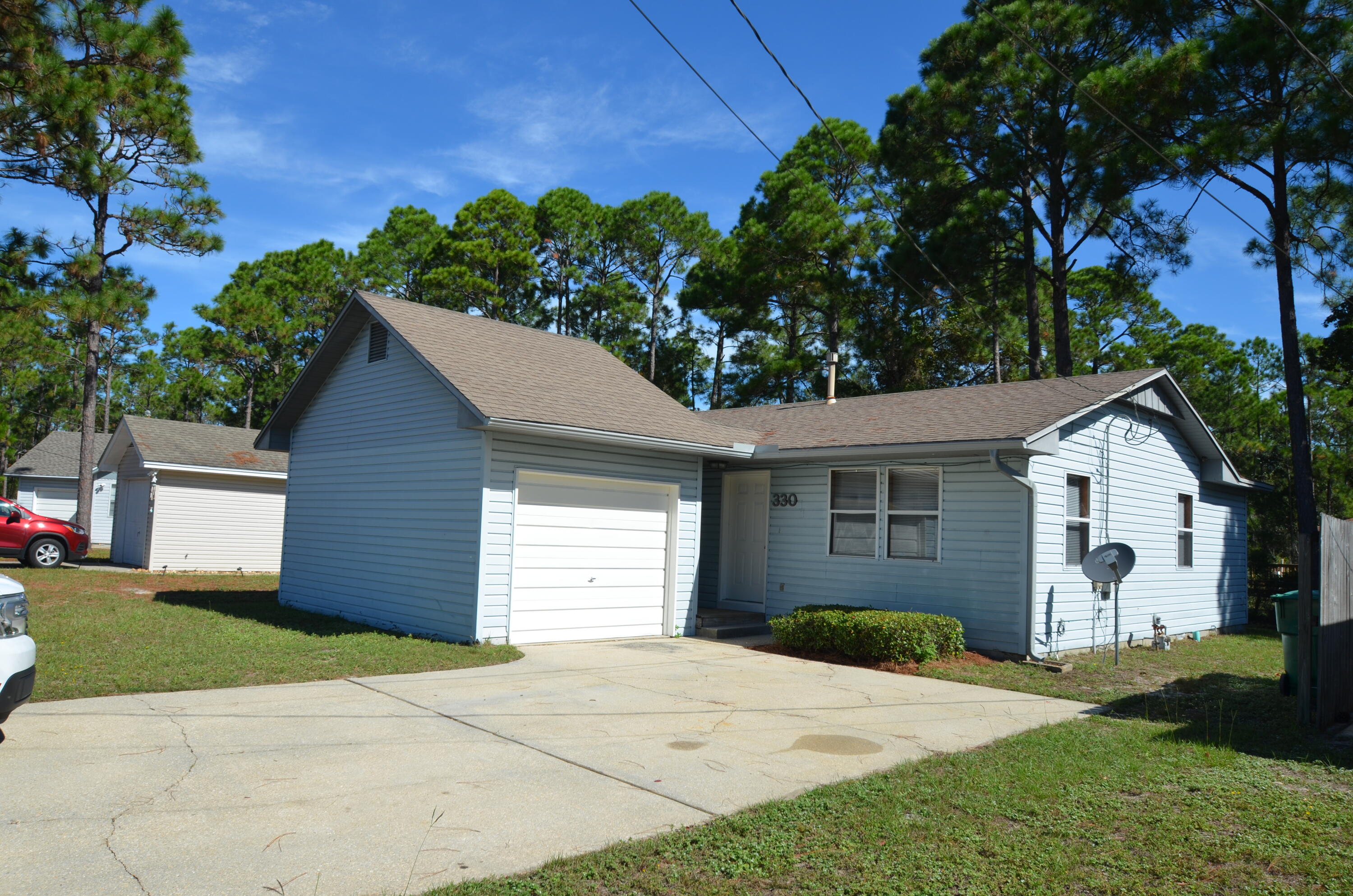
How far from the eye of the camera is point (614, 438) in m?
11.8

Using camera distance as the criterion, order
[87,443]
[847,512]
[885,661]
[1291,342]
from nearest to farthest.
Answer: [885,661] < [847,512] < [1291,342] < [87,443]

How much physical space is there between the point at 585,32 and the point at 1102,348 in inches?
1068

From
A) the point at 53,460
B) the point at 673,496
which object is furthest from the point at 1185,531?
the point at 53,460

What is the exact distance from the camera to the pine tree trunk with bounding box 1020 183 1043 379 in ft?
73.9

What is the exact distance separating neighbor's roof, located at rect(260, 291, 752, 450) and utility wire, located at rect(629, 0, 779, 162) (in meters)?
→ 4.03

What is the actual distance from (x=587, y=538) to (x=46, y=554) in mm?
16333

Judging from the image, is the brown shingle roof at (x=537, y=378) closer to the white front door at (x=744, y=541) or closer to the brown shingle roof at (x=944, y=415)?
the white front door at (x=744, y=541)

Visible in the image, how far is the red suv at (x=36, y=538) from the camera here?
20.8 meters

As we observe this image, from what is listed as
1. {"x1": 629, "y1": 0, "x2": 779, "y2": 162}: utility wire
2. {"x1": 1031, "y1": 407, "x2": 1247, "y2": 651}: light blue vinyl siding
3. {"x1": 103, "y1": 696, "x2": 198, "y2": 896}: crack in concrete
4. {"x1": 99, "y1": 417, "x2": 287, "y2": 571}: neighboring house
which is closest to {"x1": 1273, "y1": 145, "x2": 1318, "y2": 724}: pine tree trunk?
{"x1": 1031, "y1": 407, "x2": 1247, "y2": 651}: light blue vinyl siding

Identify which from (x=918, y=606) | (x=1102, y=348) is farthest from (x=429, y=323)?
(x=1102, y=348)

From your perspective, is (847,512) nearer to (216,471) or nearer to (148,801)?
(148,801)

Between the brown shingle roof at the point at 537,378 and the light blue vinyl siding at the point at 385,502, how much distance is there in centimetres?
46

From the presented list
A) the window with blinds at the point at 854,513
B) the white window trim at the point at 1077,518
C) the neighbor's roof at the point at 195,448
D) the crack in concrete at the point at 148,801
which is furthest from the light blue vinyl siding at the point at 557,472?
the neighbor's roof at the point at 195,448

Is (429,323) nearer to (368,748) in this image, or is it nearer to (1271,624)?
(368,748)
